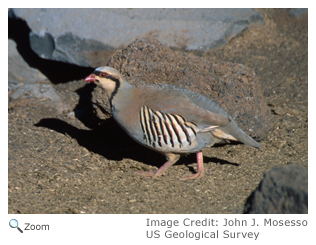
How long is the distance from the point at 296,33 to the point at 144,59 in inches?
200

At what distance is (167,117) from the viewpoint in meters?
4.65

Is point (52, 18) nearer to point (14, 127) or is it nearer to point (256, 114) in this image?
point (14, 127)

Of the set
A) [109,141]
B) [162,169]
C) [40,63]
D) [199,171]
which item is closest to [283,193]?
[199,171]

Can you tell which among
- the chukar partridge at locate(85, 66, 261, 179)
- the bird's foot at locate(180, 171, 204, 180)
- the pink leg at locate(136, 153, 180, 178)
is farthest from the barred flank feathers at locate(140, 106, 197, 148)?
the bird's foot at locate(180, 171, 204, 180)

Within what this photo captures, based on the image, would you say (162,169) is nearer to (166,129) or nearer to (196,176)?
(196,176)

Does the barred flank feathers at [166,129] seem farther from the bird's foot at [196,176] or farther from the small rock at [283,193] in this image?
the small rock at [283,193]

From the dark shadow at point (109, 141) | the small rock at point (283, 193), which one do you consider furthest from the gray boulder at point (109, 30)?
the small rock at point (283, 193)

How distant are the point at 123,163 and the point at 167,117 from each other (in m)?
1.23

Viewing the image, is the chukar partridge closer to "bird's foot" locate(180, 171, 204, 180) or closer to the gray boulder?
"bird's foot" locate(180, 171, 204, 180)

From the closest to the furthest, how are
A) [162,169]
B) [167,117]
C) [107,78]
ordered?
[167,117] < [107,78] < [162,169]

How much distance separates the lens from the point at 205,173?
515 centimetres

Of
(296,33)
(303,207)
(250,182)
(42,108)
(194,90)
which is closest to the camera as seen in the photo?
(303,207)

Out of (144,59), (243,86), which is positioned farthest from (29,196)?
(243,86)

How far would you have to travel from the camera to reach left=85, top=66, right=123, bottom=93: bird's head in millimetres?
4832
